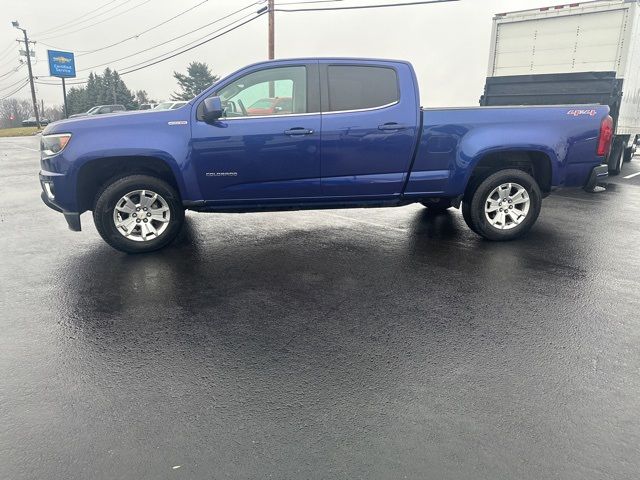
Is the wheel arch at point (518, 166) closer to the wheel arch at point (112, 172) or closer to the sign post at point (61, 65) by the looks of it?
the wheel arch at point (112, 172)

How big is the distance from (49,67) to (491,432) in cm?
6303

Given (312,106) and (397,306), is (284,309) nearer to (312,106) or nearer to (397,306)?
(397,306)

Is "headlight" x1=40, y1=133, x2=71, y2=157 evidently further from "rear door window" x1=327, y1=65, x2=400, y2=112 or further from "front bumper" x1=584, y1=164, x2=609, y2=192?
"front bumper" x1=584, y1=164, x2=609, y2=192

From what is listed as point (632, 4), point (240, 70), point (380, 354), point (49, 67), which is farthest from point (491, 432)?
point (49, 67)

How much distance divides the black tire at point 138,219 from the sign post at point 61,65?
185 feet

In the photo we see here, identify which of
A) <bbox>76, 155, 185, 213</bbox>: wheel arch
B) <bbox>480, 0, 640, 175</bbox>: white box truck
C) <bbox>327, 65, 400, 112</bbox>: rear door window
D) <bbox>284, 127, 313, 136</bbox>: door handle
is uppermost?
<bbox>480, 0, 640, 175</bbox>: white box truck

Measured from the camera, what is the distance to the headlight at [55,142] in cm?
485

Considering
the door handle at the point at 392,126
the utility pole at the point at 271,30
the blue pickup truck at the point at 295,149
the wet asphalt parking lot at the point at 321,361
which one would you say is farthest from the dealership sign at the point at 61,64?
the door handle at the point at 392,126

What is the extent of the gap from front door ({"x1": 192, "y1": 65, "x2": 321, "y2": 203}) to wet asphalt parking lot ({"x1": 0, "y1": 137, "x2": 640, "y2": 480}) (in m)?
0.76

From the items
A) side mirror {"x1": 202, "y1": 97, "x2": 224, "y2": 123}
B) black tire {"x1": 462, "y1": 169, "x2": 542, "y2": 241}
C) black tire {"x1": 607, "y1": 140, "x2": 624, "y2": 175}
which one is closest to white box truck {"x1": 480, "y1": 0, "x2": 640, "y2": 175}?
black tire {"x1": 607, "y1": 140, "x2": 624, "y2": 175}

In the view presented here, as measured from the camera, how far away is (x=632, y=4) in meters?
9.52

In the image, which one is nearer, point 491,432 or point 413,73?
point 491,432

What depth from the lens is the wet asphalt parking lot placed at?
223cm

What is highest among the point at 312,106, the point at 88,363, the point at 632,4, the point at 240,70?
the point at 632,4
